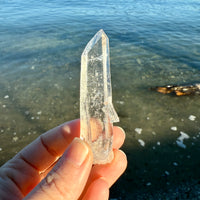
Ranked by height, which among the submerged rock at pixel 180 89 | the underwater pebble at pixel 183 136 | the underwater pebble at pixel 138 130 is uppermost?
the submerged rock at pixel 180 89

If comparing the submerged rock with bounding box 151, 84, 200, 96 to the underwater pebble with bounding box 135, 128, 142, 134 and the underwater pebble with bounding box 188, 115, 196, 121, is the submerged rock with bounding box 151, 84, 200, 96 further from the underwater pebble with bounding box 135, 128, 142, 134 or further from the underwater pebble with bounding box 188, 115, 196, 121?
the underwater pebble with bounding box 135, 128, 142, 134

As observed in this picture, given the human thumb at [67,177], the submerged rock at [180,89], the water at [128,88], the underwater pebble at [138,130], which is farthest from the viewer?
the submerged rock at [180,89]

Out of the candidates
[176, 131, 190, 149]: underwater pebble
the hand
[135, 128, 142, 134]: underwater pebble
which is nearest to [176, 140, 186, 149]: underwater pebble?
[176, 131, 190, 149]: underwater pebble

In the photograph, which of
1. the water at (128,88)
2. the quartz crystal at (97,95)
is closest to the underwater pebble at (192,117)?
the water at (128,88)

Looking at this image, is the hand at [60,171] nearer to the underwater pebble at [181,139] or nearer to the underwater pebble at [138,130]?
the underwater pebble at [138,130]

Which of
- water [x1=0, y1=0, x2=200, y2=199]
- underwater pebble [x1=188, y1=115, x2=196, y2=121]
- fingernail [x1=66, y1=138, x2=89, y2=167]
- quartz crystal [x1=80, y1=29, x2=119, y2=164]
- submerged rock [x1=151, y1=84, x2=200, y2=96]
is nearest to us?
fingernail [x1=66, y1=138, x2=89, y2=167]

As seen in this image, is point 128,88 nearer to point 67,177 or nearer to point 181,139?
point 181,139

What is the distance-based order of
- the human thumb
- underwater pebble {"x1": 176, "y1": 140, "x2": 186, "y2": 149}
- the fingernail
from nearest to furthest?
the human thumb, the fingernail, underwater pebble {"x1": 176, "y1": 140, "x2": 186, "y2": 149}

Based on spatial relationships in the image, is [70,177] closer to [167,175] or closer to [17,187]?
[17,187]
